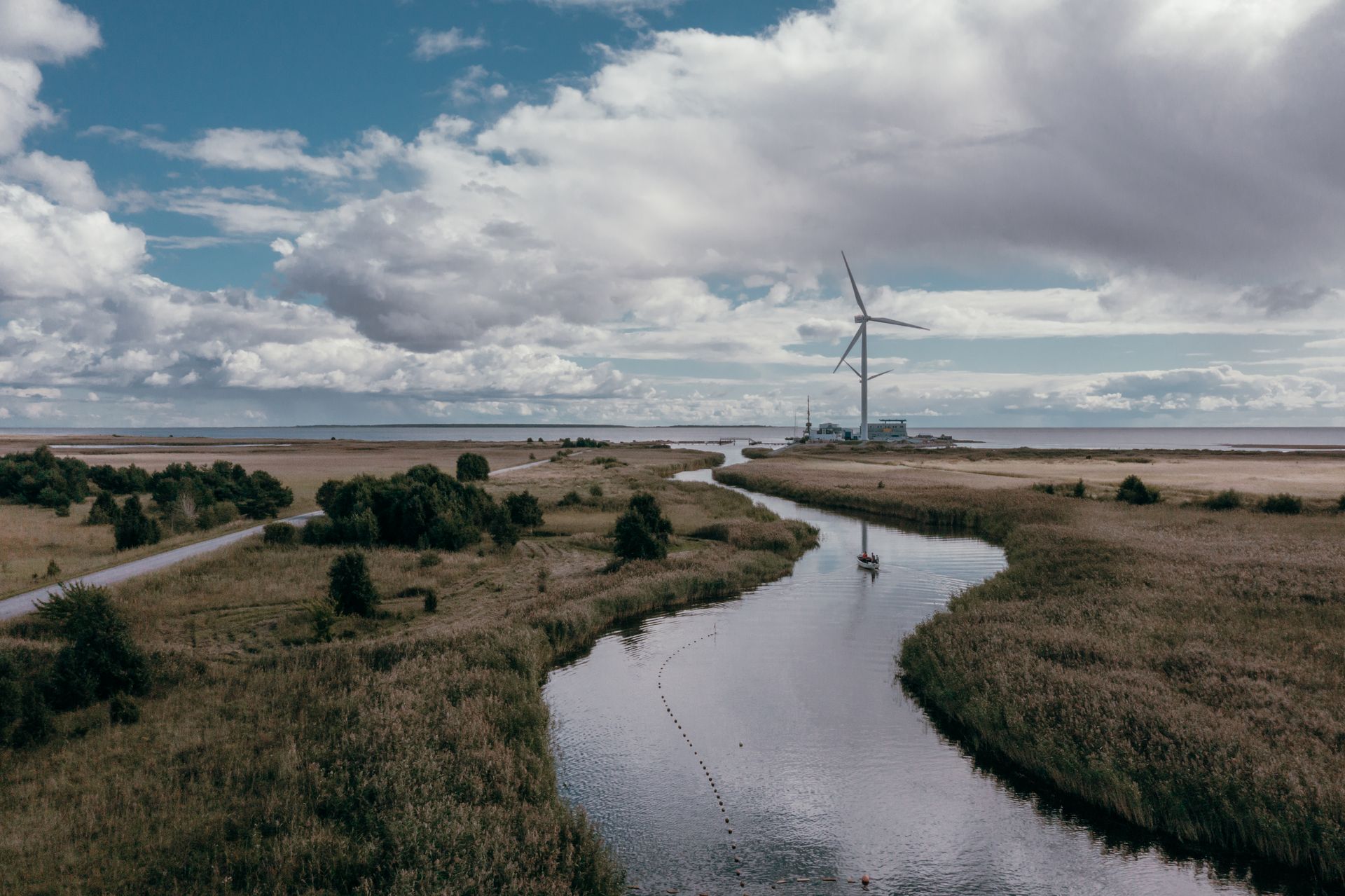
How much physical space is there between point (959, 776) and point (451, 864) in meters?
13.2

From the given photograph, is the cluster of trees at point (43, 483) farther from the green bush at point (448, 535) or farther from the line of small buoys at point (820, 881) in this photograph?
the line of small buoys at point (820, 881)

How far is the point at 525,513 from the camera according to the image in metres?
54.2

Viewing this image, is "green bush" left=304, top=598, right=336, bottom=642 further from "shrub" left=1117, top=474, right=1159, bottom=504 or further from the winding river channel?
"shrub" left=1117, top=474, right=1159, bottom=504

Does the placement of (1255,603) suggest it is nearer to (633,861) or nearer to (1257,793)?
(1257,793)

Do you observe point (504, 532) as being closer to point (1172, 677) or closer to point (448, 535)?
point (448, 535)

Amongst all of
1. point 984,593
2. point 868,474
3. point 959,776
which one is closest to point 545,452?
point 868,474

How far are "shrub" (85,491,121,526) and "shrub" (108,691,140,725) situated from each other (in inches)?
1566

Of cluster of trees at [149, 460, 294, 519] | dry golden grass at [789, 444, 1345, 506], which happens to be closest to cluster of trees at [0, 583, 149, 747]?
cluster of trees at [149, 460, 294, 519]

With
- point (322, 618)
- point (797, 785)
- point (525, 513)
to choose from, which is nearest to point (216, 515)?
point (525, 513)

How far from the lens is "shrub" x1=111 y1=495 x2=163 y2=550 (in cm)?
4194

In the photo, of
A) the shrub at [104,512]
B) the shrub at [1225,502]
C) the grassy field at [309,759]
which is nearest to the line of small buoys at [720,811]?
the grassy field at [309,759]

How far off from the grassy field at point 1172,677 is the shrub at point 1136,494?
18152 mm

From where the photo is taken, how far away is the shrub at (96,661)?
63.9 feet

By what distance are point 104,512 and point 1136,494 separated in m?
82.8
